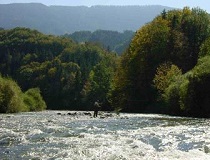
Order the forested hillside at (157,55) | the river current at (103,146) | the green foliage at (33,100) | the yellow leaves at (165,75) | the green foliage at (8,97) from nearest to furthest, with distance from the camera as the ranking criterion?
the river current at (103,146) → the green foliage at (8,97) → the yellow leaves at (165,75) → the forested hillside at (157,55) → the green foliage at (33,100)

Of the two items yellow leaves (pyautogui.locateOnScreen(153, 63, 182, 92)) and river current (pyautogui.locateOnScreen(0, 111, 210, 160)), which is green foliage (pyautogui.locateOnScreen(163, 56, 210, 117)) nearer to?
yellow leaves (pyautogui.locateOnScreen(153, 63, 182, 92))

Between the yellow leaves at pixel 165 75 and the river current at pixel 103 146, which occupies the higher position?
the yellow leaves at pixel 165 75

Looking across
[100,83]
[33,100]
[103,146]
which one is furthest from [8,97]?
[100,83]

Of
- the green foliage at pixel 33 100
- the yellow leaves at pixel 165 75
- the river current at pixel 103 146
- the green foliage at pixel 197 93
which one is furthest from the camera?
the green foliage at pixel 33 100

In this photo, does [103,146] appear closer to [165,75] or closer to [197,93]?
[197,93]

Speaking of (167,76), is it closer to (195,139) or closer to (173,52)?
(173,52)

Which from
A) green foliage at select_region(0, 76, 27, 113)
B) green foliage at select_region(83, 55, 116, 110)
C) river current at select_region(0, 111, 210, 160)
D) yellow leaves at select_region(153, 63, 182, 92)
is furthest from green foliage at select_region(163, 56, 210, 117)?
green foliage at select_region(83, 55, 116, 110)

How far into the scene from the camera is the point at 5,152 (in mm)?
21328

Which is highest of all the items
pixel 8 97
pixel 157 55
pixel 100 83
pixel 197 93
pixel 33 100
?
pixel 157 55

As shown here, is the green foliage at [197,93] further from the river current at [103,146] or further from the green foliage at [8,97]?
the green foliage at [8,97]

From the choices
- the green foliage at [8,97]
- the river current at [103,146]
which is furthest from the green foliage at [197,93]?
the green foliage at [8,97]

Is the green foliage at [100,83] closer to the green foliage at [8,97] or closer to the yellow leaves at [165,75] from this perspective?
the yellow leaves at [165,75]

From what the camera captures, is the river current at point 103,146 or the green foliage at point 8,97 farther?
the green foliage at point 8,97

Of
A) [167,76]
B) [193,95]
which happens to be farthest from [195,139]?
[167,76]
